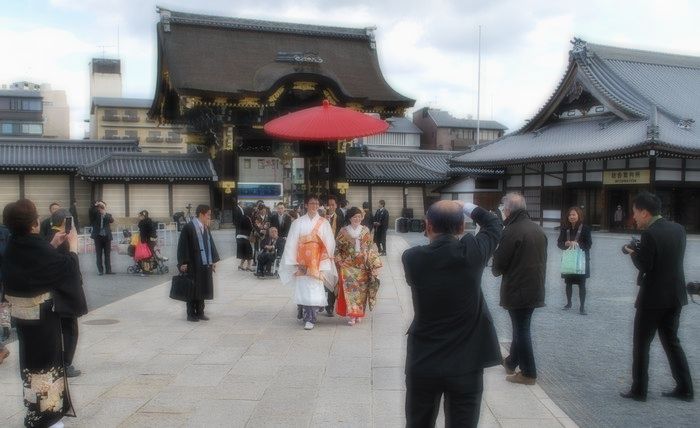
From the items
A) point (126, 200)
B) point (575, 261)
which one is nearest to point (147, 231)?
point (575, 261)

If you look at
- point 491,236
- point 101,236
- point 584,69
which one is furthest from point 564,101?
point 491,236

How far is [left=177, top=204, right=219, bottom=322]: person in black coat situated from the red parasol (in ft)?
8.08

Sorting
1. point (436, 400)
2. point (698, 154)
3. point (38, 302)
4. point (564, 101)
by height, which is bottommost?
point (436, 400)

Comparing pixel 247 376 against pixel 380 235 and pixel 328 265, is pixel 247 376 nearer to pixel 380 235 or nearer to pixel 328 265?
pixel 328 265

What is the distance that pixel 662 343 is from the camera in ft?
17.1

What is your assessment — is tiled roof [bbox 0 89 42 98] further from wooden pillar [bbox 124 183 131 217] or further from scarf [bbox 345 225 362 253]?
scarf [bbox 345 225 362 253]

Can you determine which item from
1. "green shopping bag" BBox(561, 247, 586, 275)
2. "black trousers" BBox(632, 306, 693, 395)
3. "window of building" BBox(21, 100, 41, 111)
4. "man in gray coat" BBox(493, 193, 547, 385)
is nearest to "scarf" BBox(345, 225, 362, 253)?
"man in gray coat" BBox(493, 193, 547, 385)

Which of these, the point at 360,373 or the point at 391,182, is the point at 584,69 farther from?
the point at 360,373

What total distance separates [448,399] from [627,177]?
83.1ft

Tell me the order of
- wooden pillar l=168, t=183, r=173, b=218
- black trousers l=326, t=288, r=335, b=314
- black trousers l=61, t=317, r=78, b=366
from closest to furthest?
black trousers l=61, t=317, r=78, b=366 < black trousers l=326, t=288, r=335, b=314 < wooden pillar l=168, t=183, r=173, b=218

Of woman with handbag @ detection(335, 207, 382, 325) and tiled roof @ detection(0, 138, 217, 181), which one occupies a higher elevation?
tiled roof @ detection(0, 138, 217, 181)

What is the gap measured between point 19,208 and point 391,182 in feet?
95.2

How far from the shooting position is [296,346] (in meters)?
7.12

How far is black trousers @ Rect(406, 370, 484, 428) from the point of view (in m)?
3.13
